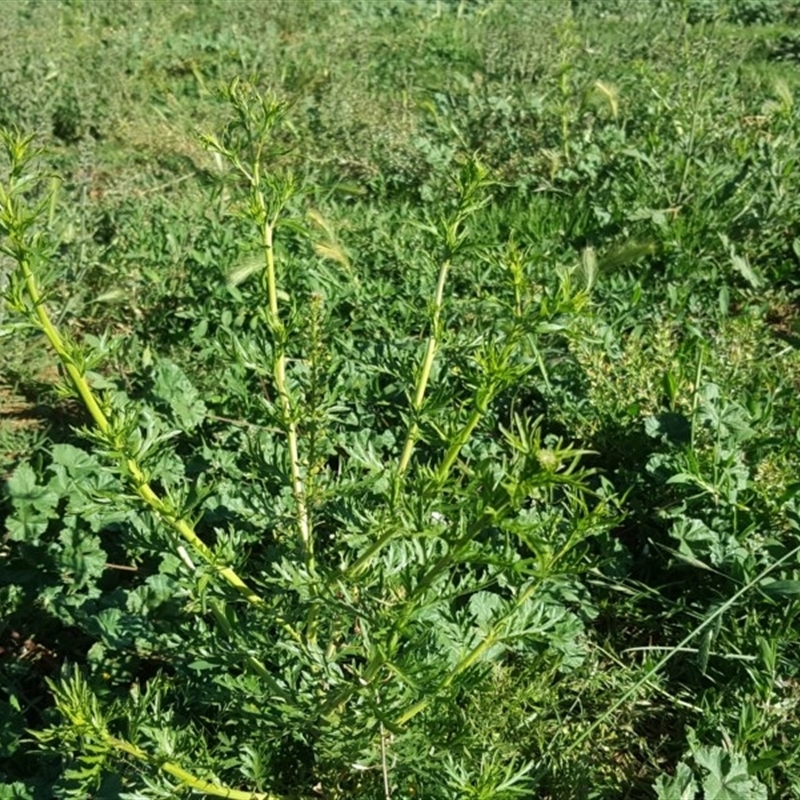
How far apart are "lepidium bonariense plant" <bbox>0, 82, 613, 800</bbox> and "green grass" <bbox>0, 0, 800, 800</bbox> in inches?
0.4

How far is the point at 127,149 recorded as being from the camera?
17.9 ft

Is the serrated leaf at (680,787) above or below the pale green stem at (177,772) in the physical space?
below

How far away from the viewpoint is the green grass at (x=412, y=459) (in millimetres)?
1839

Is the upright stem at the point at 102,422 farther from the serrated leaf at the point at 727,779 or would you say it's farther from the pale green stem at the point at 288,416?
the serrated leaf at the point at 727,779

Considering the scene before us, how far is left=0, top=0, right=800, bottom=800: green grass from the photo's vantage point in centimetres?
184

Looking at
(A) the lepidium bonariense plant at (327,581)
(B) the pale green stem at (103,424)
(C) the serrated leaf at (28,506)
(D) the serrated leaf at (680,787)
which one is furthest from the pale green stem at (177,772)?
(C) the serrated leaf at (28,506)

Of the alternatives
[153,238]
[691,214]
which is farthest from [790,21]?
[153,238]

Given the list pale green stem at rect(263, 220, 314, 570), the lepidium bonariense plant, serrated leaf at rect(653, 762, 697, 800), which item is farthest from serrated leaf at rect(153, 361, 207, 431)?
serrated leaf at rect(653, 762, 697, 800)

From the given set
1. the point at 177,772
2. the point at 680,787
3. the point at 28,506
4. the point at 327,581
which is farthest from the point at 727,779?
the point at 28,506

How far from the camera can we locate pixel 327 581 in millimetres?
1800

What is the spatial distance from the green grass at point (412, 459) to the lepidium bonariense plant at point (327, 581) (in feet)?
0.03

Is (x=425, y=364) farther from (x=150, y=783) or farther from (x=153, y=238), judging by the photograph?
(x=153, y=238)

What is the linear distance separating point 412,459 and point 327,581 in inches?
38.3

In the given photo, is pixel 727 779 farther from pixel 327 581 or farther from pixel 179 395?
pixel 179 395
